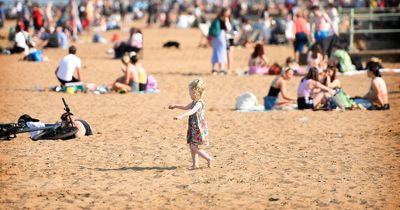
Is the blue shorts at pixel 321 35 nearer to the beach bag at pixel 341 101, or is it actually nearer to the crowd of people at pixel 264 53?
the crowd of people at pixel 264 53

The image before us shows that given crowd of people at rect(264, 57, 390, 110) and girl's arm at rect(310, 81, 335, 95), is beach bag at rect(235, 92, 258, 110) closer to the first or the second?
crowd of people at rect(264, 57, 390, 110)

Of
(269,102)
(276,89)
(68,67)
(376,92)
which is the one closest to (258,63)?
(68,67)

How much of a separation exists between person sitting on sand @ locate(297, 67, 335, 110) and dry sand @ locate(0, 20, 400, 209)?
309mm

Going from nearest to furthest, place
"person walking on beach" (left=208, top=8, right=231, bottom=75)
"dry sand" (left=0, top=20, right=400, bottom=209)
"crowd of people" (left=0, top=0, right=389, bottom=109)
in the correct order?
"dry sand" (left=0, top=20, right=400, bottom=209) < "crowd of people" (left=0, top=0, right=389, bottom=109) < "person walking on beach" (left=208, top=8, right=231, bottom=75)

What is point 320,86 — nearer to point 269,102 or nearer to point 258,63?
point 269,102

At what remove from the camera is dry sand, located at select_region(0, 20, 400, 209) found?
7.88 m

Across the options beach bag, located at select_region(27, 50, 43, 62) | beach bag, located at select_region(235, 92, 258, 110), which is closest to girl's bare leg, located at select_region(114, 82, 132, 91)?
beach bag, located at select_region(235, 92, 258, 110)

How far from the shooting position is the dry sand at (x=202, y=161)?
25.9 ft

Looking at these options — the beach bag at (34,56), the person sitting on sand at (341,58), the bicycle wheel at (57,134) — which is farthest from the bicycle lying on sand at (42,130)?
the beach bag at (34,56)

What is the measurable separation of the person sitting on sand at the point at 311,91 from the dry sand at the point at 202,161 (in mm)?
309

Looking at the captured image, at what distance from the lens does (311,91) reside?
47.5 feet

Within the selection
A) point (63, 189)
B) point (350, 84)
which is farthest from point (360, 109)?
point (63, 189)

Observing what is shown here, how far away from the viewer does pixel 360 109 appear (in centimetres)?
1462

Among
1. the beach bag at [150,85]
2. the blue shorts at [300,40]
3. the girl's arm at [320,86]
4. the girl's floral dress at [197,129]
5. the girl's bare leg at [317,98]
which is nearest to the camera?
the girl's floral dress at [197,129]
